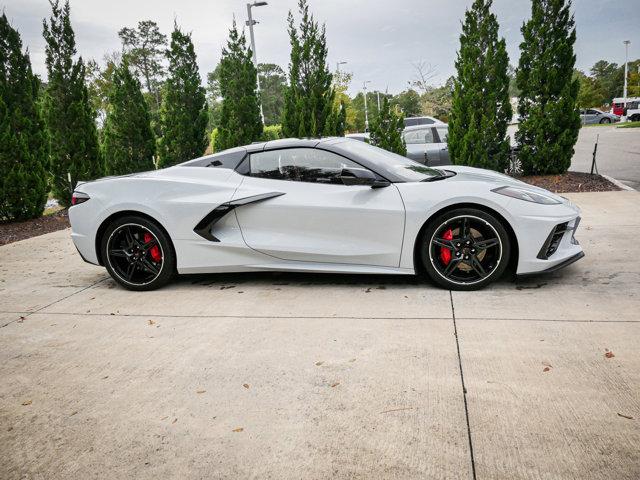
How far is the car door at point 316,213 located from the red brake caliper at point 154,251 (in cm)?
90

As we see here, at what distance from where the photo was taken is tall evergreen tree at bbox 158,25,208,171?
11875 mm

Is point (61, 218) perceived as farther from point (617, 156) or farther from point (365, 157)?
point (617, 156)

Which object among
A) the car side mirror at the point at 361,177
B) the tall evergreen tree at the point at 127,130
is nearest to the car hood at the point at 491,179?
the car side mirror at the point at 361,177

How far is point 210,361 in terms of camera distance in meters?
3.12

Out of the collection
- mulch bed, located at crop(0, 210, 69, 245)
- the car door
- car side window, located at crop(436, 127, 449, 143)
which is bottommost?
mulch bed, located at crop(0, 210, 69, 245)

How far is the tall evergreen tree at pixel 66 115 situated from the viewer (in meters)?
10.5

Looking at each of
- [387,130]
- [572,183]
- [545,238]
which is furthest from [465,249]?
[572,183]

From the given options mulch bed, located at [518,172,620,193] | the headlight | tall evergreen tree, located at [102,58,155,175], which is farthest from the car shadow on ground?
tall evergreen tree, located at [102,58,155,175]

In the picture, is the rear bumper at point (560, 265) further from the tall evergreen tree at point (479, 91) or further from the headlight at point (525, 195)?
the tall evergreen tree at point (479, 91)

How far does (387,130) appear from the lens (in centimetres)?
1034

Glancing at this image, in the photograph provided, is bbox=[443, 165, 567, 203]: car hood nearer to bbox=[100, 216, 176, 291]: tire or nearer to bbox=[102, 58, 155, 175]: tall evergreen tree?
bbox=[100, 216, 176, 291]: tire

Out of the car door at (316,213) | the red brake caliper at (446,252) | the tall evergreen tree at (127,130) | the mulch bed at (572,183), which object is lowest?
the mulch bed at (572,183)

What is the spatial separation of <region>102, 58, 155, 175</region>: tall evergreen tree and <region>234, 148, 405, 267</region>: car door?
8.14m

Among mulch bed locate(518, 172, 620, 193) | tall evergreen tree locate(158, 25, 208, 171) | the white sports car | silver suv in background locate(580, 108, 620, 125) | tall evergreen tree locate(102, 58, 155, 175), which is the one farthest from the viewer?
silver suv in background locate(580, 108, 620, 125)
